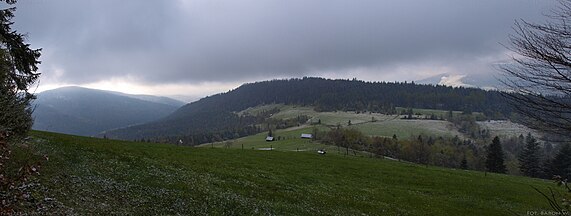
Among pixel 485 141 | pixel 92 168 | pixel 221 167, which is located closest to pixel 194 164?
pixel 221 167

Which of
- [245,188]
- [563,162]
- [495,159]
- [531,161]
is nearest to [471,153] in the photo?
[531,161]

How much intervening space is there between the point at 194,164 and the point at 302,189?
12.3 metres

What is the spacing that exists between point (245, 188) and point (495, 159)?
307ft

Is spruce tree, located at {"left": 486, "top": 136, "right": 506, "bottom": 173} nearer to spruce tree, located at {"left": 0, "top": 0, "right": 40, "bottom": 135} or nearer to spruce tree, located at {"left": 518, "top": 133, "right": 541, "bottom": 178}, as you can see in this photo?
spruce tree, located at {"left": 518, "top": 133, "right": 541, "bottom": 178}

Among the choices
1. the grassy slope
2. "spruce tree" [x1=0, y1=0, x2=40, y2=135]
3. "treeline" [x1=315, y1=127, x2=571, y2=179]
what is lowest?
"treeline" [x1=315, y1=127, x2=571, y2=179]

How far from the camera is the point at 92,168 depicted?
26.8m

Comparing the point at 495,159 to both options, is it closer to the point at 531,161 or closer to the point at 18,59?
the point at 531,161

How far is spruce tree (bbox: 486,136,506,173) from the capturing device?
319 ft

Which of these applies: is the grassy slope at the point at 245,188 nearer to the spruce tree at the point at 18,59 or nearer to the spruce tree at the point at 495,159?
the spruce tree at the point at 18,59

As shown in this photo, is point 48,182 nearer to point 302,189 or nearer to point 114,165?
point 114,165

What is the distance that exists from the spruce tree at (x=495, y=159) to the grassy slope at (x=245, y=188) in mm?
56129

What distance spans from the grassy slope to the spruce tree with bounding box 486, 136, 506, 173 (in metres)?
56.1

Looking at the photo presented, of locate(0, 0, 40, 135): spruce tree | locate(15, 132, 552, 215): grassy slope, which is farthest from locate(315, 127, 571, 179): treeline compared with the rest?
locate(0, 0, 40, 135): spruce tree

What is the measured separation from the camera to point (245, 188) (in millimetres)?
29500
